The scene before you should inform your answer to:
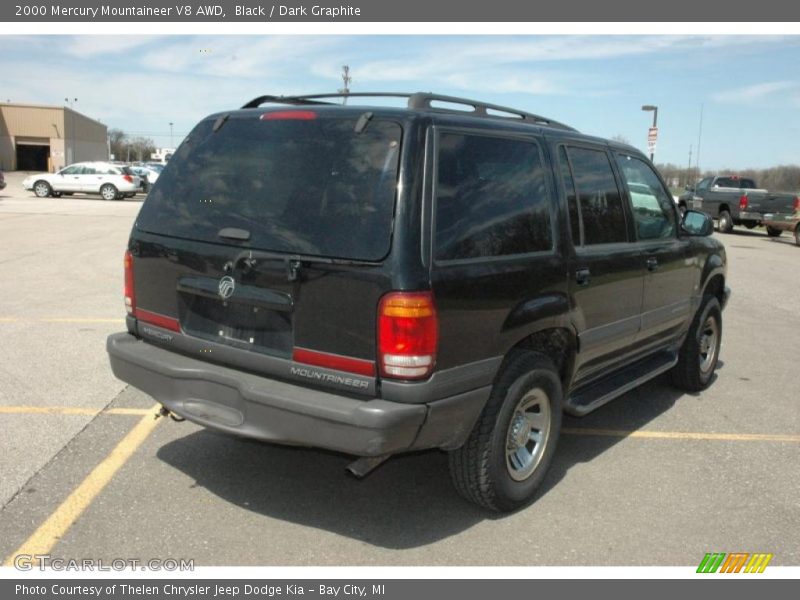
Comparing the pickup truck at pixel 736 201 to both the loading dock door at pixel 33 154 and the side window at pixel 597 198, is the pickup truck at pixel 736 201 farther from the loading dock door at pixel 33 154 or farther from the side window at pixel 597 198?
the loading dock door at pixel 33 154

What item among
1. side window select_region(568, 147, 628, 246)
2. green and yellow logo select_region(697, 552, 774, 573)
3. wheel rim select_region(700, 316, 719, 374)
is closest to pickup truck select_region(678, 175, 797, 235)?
wheel rim select_region(700, 316, 719, 374)

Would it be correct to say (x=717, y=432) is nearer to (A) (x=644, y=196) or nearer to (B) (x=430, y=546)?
(A) (x=644, y=196)

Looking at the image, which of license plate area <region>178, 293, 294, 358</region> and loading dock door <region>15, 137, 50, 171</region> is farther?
loading dock door <region>15, 137, 50, 171</region>

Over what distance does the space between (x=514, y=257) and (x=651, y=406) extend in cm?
273

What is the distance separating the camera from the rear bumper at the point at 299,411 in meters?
3.04

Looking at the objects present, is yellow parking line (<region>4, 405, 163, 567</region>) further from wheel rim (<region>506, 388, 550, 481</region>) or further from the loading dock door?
the loading dock door

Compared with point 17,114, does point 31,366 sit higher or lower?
lower

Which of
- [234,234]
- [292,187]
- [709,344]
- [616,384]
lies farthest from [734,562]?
[709,344]

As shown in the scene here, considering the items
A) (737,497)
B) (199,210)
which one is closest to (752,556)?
(737,497)

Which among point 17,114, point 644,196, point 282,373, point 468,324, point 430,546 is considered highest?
point 17,114

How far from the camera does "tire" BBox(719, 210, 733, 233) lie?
2444cm

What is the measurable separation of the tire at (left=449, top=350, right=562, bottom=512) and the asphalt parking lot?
0.18m

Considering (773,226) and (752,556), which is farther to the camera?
(773,226)

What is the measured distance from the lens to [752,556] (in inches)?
135
